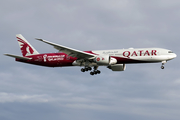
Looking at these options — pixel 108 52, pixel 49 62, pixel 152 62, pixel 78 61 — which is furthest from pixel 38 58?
pixel 152 62

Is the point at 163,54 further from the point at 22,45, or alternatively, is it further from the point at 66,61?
the point at 22,45

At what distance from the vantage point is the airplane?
52.2m

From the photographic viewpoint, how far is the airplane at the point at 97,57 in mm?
52188

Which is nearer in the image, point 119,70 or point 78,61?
point 78,61

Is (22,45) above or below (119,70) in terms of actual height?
above

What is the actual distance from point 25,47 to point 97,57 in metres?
16.3

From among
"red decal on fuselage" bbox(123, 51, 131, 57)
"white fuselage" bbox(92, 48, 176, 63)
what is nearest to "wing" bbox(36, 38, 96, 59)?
"white fuselage" bbox(92, 48, 176, 63)

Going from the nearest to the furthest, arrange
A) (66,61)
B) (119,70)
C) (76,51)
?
(76,51)
(66,61)
(119,70)

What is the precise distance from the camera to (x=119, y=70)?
197ft

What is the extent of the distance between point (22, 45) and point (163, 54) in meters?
27.0

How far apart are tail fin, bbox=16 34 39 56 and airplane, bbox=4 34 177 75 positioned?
1.83m

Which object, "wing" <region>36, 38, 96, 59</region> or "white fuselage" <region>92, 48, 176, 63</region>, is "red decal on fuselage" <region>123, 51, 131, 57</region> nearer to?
"white fuselage" <region>92, 48, 176, 63</region>

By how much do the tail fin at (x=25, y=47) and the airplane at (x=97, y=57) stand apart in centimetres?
183

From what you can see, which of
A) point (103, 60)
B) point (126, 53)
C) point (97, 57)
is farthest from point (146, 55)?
point (97, 57)
